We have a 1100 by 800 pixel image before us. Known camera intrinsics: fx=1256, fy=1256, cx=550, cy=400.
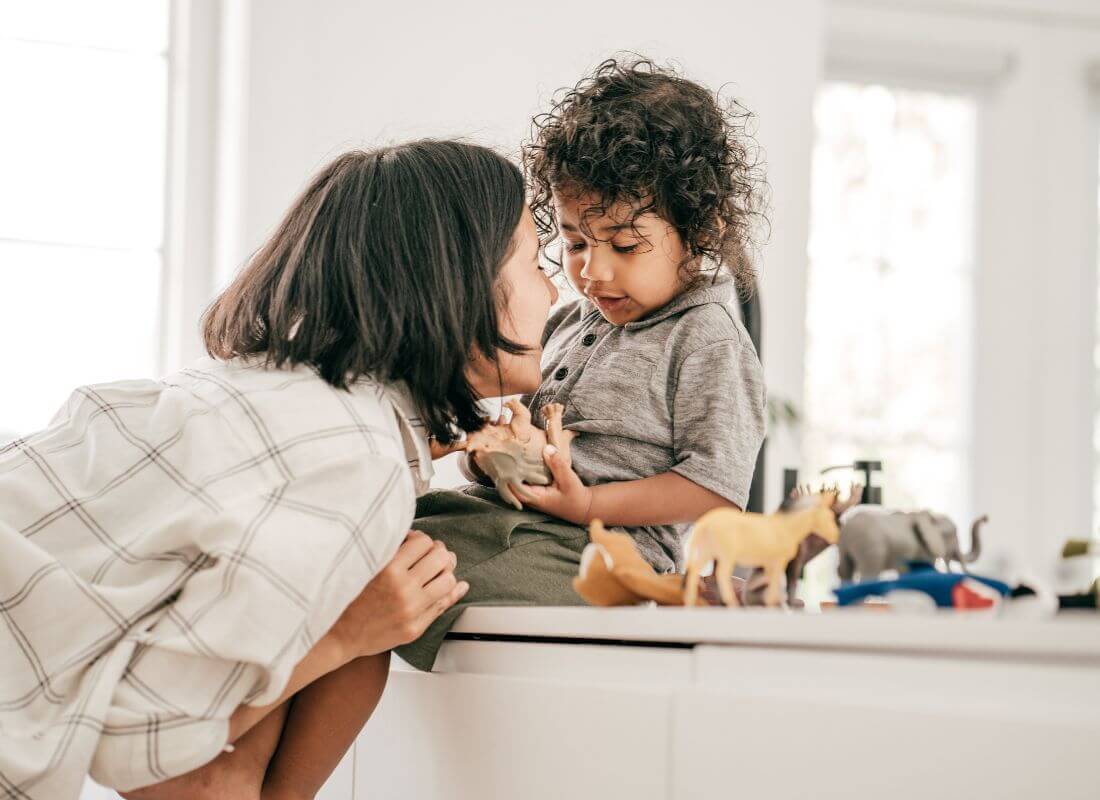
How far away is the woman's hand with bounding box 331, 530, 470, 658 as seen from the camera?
944 millimetres

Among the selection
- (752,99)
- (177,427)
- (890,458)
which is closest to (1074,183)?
(890,458)

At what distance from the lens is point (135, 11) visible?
7.52 ft

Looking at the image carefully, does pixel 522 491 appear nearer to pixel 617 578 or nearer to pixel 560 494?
pixel 560 494

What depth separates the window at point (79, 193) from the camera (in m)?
2.22

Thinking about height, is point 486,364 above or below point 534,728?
above

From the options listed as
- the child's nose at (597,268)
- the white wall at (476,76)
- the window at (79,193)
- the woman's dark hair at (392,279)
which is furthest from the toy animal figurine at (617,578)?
the window at (79,193)

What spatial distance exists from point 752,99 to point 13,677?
6.06 feet

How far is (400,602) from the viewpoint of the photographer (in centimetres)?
94

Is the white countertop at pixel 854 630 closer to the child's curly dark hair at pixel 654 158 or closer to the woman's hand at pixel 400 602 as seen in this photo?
the woman's hand at pixel 400 602

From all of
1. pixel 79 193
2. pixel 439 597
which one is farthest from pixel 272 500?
pixel 79 193

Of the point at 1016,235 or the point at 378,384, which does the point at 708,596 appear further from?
the point at 1016,235

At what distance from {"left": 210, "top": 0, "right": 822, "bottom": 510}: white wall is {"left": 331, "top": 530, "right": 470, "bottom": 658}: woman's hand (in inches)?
47.1

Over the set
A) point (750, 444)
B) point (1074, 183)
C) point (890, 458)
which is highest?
point (1074, 183)

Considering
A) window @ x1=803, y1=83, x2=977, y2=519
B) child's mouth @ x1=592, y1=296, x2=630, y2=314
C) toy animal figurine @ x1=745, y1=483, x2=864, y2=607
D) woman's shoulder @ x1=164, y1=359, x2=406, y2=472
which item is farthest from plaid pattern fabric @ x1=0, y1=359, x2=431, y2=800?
window @ x1=803, y1=83, x2=977, y2=519
